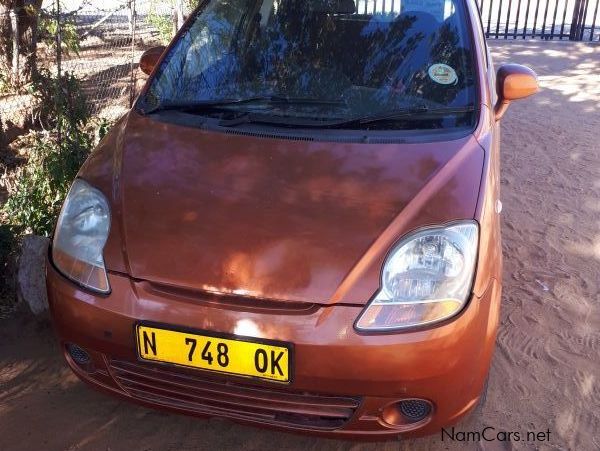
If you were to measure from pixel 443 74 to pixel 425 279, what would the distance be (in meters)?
1.16

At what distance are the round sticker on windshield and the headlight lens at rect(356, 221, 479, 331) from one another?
0.89 meters

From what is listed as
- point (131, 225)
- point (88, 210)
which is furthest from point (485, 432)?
point (88, 210)

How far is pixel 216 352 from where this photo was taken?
202 cm

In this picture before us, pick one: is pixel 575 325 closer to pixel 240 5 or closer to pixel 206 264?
pixel 206 264

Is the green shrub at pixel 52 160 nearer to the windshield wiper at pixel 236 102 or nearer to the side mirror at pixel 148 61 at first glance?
the side mirror at pixel 148 61

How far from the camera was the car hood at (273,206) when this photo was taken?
2035 mm

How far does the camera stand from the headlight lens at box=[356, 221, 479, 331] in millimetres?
1985

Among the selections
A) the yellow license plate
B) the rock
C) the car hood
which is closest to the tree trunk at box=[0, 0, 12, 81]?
the rock

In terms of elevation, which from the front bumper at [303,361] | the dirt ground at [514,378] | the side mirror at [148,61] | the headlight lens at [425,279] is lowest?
the dirt ground at [514,378]

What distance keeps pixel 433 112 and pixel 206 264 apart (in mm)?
1207

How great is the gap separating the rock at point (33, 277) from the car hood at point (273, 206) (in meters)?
0.89

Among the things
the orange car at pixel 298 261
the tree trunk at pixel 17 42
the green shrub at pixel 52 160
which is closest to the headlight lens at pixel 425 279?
the orange car at pixel 298 261

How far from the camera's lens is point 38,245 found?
3.27 m

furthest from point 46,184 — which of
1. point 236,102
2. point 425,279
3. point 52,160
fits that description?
point 425,279
